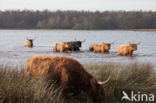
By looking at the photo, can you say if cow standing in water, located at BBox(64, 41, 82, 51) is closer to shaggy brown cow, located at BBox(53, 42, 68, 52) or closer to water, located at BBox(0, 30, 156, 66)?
shaggy brown cow, located at BBox(53, 42, 68, 52)

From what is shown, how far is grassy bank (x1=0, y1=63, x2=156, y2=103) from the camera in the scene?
6.55m

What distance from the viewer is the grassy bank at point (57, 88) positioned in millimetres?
6547

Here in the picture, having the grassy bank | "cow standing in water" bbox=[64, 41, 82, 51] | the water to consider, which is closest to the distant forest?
the water

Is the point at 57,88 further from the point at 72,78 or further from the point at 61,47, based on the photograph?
the point at 61,47

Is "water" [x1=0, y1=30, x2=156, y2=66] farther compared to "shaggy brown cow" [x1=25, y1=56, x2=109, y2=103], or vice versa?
"water" [x1=0, y1=30, x2=156, y2=66]

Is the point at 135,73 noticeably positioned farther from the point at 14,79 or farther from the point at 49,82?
the point at 14,79

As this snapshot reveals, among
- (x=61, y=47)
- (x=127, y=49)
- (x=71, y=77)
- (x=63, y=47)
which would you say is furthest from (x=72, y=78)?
(x=61, y=47)

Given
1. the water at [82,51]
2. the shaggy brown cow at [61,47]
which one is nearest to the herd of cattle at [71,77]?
the water at [82,51]

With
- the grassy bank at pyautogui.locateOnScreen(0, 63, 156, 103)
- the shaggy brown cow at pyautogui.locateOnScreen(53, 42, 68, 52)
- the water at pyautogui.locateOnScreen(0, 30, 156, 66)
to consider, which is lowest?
the water at pyautogui.locateOnScreen(0, 30, 156, 66)

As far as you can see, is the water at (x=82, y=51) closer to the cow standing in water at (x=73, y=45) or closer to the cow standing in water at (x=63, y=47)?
the cow standing in water at (x=63, y=47)

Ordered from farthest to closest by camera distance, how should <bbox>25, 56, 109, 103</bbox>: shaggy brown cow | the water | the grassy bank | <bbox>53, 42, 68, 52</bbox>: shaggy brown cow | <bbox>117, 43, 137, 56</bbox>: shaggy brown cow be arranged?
<bbox>53, 42, 68, 52</bbox>: shaggy brown cow < <bbox>117, 43, 137, 56</bbox>: shaggy brown cow < the water < <bbox>25, 56, 109, 103</bbox>: shaggy brown cow < the grassy bank

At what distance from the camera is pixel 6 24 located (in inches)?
5635

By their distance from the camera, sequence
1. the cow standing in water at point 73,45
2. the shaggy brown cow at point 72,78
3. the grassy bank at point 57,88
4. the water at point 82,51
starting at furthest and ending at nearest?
the cow standing in water at point 73,45 → the water at point 82,51 → the shaggy brown cow at point 72,78 → the grassy bank at point 57,88

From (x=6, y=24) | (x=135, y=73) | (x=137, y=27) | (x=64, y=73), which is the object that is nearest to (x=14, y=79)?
(x=64, y=73)
